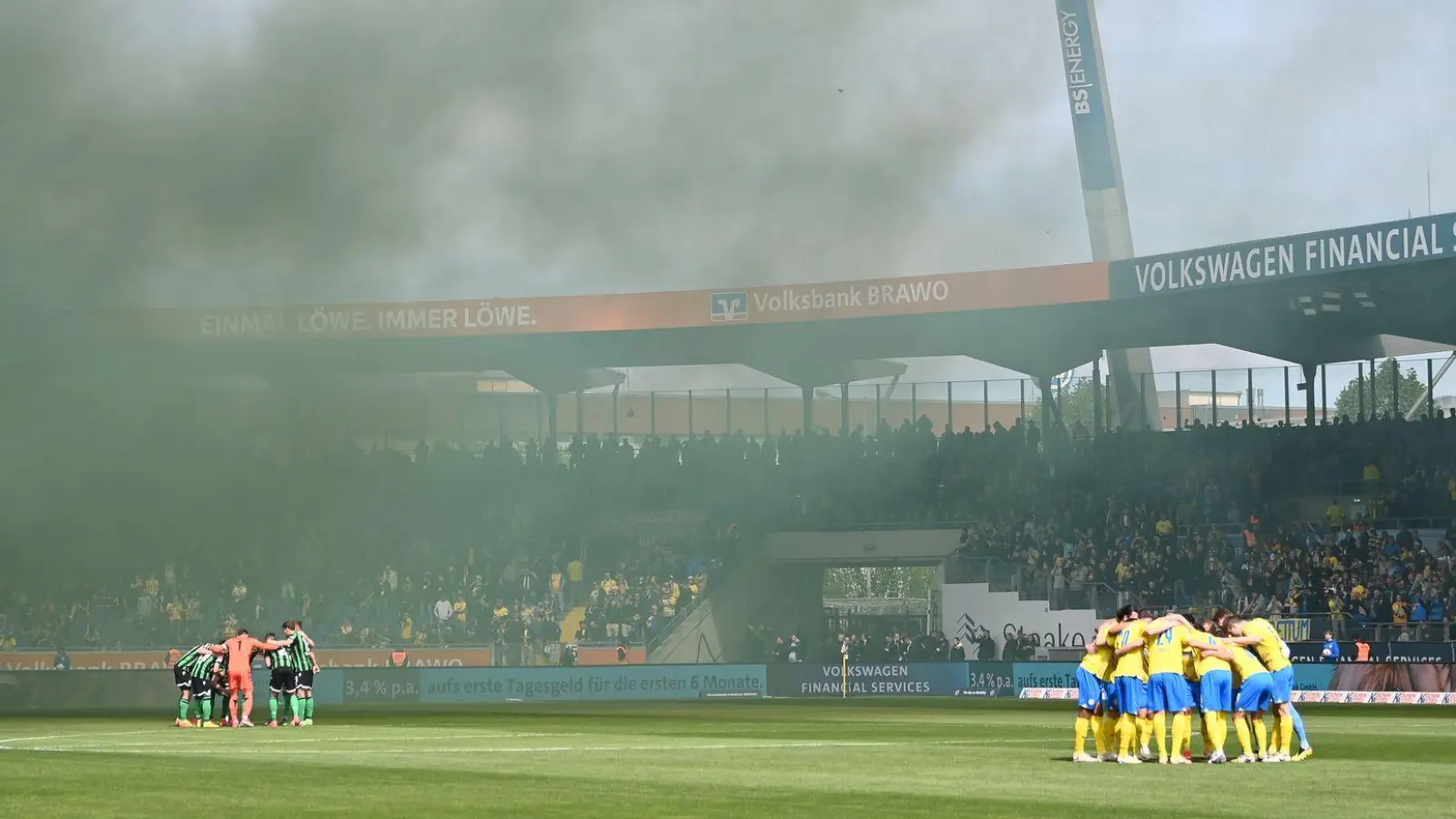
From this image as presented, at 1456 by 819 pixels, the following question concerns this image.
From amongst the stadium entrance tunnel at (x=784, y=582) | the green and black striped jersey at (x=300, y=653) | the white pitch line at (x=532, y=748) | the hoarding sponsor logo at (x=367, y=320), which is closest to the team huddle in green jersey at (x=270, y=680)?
the green and black striped jersey at (x=300, y=653)

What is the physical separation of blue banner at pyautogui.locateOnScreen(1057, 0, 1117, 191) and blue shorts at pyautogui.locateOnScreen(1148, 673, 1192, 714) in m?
47.3

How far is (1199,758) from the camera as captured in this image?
2503cm

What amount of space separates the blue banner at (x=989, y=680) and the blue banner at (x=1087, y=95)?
24038 millimetres

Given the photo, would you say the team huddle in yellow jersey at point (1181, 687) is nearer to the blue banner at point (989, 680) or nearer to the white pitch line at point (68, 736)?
the white pitch line at point (68, 736)

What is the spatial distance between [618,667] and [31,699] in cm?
1594

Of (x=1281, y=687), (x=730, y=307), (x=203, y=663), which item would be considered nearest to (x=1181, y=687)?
(x=1281, y=687)

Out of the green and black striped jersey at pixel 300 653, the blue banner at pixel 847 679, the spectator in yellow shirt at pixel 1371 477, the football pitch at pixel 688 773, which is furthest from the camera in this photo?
the spectator in yellow shirt at pixel 1371 477

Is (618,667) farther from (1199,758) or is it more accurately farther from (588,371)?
(1199,758)

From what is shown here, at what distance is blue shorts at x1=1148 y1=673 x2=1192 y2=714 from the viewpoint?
24188 mm

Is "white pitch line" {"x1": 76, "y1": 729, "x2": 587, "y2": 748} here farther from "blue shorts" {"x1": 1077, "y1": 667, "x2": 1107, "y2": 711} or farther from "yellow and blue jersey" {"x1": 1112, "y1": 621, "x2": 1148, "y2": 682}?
"yellow and blue jersey" {"x1": 1112, "y1": 621, "x2": 1148, "y2": 682}

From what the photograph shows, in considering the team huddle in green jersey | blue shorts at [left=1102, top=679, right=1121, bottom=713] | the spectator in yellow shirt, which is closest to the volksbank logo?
the spectator in yellow shirt

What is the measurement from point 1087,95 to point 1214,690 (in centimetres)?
4849

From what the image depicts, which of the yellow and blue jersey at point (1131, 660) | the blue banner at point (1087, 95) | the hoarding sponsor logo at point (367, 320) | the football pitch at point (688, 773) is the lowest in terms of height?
the football pitch at point (688, 773)

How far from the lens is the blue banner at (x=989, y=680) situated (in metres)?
51.4
